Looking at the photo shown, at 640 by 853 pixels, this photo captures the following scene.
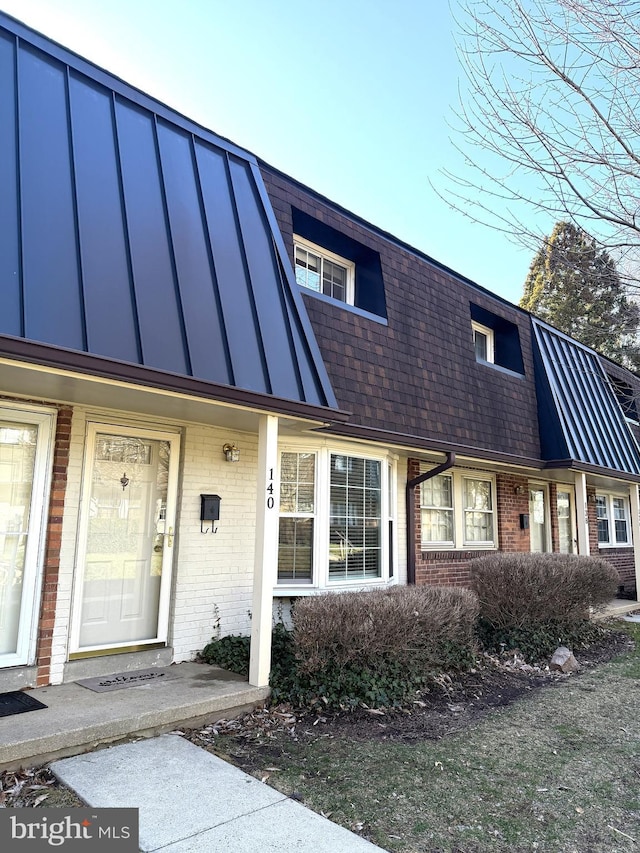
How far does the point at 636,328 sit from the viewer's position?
721cm

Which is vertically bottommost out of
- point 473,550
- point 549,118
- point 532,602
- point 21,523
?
point 532,602

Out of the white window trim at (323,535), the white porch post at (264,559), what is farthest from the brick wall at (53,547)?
the white window trim at (323,535)

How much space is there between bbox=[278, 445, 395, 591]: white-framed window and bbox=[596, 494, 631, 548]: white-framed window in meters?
8.83

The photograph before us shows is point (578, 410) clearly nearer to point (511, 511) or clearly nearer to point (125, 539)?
point (511, 511)

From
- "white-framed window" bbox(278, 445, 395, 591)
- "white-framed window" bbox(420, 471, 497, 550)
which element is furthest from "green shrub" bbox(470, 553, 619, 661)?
"white-framed window" bbox(420, 471, 497, 550)

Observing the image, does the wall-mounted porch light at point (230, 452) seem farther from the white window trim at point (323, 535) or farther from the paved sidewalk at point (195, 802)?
the paved sidewalk at point (195, 802)

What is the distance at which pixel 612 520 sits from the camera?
14891 millimetres

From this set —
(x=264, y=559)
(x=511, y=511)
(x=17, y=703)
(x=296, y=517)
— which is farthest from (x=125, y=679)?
(x=511, y=511)

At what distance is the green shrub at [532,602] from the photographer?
23.8 feet

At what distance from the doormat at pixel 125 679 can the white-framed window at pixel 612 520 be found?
12036 millimetres

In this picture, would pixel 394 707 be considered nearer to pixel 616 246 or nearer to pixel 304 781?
pixel 304 781

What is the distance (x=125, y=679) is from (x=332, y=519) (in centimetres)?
303

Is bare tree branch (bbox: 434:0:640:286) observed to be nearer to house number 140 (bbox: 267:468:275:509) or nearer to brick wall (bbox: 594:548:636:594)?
house number 140 (bbox: 267:468:275:509)

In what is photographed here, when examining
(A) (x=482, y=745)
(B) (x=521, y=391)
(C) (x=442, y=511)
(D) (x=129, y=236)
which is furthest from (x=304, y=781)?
(B) (x=521, y=391)
